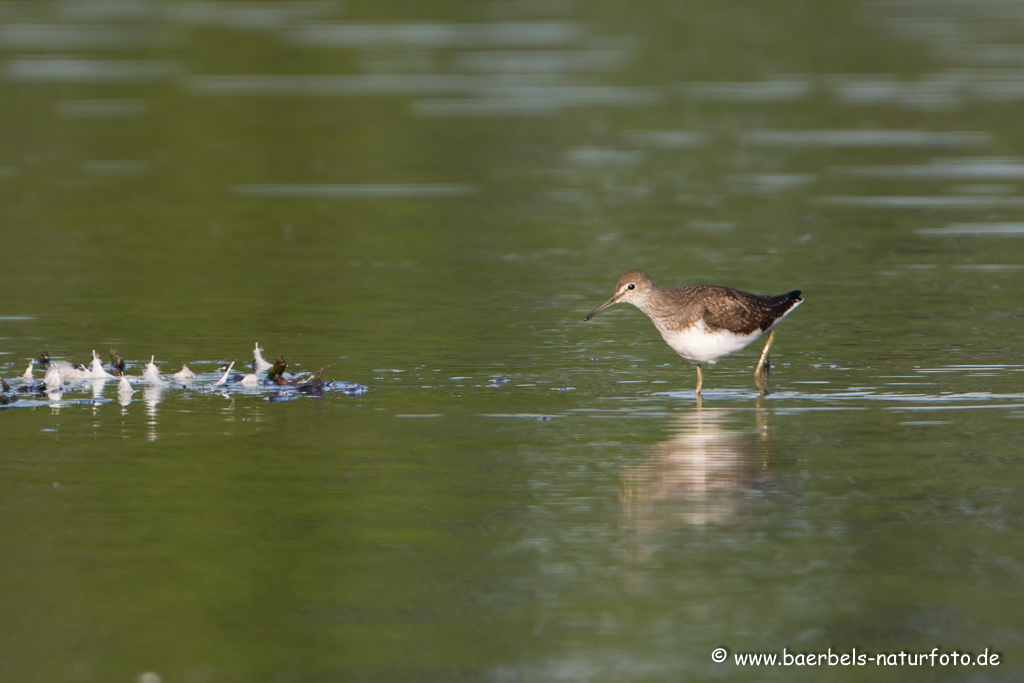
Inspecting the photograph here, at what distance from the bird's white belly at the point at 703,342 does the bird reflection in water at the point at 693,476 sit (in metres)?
0.89

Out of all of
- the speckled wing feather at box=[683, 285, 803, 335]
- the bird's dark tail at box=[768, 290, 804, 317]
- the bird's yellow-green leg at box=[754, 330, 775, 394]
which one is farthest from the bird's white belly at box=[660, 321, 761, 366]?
the bird's dark tail at box=[768, 290, 804, 317]

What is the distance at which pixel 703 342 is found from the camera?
11805 mm

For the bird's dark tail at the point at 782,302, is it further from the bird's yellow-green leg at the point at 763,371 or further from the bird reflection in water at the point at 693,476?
the bird reflection in water at the point at 693,476

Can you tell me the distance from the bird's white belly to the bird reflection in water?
2.92 ft

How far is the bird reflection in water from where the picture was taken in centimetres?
845

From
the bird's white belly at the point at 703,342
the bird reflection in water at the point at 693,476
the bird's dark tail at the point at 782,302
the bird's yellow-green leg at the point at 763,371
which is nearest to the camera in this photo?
the bird reflection in water at the point at 693,476

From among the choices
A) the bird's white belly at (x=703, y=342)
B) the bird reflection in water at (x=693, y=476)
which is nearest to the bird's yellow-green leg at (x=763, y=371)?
the bird's white belly at (x=703, y=342)

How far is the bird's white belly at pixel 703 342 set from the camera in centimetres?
1180

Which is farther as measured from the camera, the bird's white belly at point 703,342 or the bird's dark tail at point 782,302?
the bird's dark tail at point 782,302

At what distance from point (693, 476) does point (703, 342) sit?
8.59 ft

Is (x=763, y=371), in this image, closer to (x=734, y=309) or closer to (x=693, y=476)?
(x=734, y=309)

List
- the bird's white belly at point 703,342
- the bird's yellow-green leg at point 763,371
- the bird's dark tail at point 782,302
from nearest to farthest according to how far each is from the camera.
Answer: the bird's white belly at point 703,342 < the bird's yellow-green leg at point 763,371 < the bird's dark tail at point 782,302

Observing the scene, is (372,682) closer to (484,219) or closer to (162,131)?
(484,219)

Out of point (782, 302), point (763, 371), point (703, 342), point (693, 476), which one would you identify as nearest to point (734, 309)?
point (703, 342)
